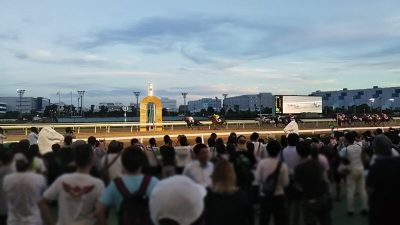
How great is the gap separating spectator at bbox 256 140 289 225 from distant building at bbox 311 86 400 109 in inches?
3665

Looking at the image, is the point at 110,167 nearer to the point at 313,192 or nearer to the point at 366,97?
Answer: the point at 313,192

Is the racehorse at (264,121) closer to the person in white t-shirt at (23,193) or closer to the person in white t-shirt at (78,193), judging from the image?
the person in white t-shirt at (23,193)

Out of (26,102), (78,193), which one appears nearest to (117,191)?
(78,193)

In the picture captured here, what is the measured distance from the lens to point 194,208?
12.6ft

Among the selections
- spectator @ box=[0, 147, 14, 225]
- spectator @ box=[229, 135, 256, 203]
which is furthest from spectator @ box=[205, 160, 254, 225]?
spectator @ box=[0, 147, 14, 225]

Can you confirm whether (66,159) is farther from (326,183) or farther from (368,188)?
(368,188)

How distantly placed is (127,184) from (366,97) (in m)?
106

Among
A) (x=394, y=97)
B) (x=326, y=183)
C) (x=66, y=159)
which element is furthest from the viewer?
(x=394, y=97)

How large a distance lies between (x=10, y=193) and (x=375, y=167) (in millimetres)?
3668

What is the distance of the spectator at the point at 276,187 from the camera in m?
5.23

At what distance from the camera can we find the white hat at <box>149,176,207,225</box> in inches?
148

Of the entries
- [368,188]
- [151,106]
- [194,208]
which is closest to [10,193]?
[194,208]

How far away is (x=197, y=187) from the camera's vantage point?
3889 mm

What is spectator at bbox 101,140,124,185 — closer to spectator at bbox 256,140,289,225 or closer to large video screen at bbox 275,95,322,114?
spectator at bbox 256,140,289,225
